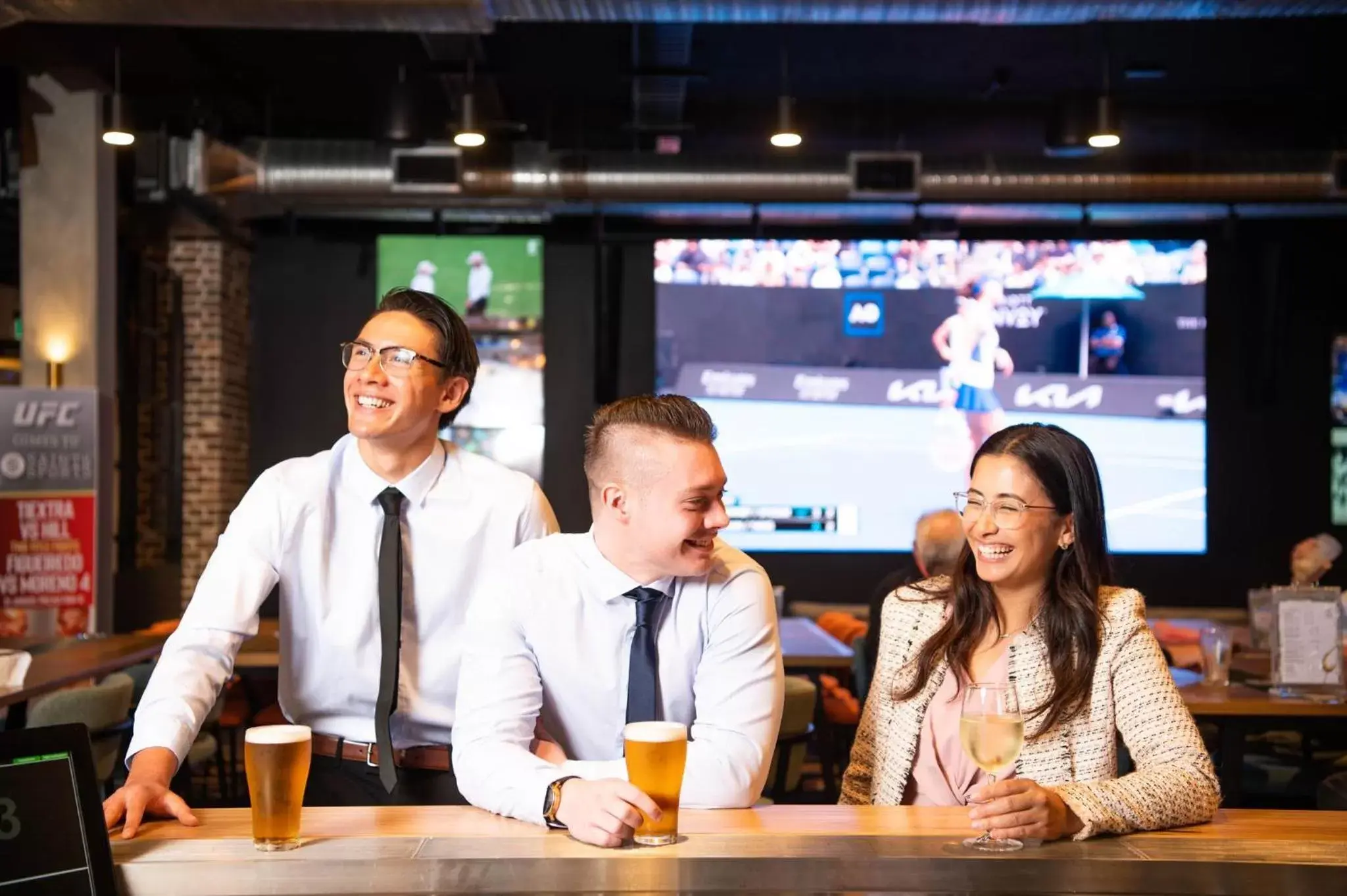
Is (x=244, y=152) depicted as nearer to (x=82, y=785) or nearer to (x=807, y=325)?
(x=807, y=325)

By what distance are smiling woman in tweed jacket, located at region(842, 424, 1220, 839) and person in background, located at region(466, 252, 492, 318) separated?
23.6 feet

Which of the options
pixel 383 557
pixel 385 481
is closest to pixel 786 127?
pixel 385 481

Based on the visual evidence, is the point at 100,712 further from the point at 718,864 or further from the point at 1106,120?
the point at 1106,120

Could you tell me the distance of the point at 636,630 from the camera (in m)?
1.95

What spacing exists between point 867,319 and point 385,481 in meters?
7.13

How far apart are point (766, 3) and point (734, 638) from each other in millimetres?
3554

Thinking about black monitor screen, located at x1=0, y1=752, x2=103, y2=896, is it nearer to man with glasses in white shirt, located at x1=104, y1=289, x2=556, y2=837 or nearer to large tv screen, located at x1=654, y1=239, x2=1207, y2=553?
man with glasses in white shirt, located at x1=104, y1=289, x2=556, y2=837

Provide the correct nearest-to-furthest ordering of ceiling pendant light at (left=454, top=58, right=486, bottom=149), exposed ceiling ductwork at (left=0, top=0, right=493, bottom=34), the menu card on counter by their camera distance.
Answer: the menu card on counter, exposed ceiling ductwork at (left=0, top=0, right=493, bottom=34), ceiling pendant light at (left=454, top=58, right=486, bottom=149)

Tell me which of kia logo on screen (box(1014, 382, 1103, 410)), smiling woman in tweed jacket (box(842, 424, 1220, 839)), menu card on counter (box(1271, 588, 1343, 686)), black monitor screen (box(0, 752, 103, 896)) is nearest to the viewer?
black monitor screen (box(0, 752, 103, 896))

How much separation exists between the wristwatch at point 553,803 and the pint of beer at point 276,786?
0.29m

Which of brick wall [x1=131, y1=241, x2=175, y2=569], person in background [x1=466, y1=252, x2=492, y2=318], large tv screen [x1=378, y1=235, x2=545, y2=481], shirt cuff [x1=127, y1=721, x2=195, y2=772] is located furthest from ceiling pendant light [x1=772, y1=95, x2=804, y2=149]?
shirt cuff [x1=127, y1=721, x2=195, y2=772]

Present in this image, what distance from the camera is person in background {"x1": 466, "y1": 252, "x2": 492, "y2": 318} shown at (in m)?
9.18

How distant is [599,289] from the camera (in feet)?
30.6

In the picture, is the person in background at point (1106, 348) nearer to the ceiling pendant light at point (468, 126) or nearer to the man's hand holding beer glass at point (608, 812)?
the ceiling pendant light at point (468, 126)
